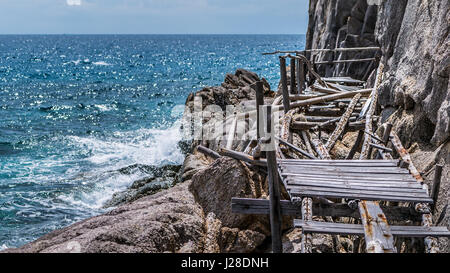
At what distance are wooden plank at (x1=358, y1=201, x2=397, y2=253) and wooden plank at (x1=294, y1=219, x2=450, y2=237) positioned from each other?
11 cm

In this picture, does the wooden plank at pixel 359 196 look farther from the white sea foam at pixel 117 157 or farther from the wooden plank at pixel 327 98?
the white sea foam at pixel 117 157

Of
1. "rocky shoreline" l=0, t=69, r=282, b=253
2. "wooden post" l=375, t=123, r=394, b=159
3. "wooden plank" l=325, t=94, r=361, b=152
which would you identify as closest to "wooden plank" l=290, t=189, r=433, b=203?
"rocky shoreline" l=0, t=69, r=282, b=253

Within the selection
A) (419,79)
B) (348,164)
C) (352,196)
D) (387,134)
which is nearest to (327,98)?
(419,79)

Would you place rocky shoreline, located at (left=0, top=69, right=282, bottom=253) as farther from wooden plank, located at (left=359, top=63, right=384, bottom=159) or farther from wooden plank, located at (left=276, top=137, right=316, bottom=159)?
wooden plank, located at (left=359, top=63, right=384, bottom=159)

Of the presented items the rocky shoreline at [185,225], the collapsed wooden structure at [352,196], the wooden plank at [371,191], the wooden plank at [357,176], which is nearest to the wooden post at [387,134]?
the collapsed wooden structure at [352,196]

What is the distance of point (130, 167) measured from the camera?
19672 mm

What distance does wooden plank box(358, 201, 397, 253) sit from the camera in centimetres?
529

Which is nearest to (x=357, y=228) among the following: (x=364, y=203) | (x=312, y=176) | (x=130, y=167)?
(x=364, y=203)

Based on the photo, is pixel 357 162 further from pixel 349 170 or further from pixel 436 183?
pixel 436 183

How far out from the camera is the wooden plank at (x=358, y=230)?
18.7 ft

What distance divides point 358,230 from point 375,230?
0.75 ft

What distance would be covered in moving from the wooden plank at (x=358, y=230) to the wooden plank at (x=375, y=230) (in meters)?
0.11

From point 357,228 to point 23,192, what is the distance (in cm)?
1550
